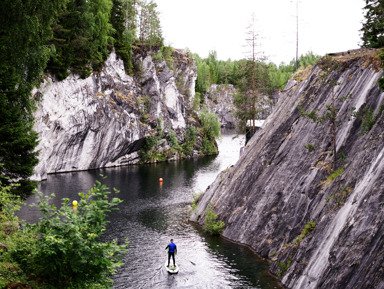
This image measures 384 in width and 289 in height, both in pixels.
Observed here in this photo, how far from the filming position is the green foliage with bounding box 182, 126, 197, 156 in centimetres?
8000

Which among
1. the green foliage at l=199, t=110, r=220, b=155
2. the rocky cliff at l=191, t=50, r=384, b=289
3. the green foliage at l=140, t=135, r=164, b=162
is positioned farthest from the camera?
the green foliage at l=199, t=110, r=220, b=155

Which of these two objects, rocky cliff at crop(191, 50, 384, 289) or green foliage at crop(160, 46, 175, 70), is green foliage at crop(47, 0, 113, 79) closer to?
green foliage at crop(160, 46, 175, 70)

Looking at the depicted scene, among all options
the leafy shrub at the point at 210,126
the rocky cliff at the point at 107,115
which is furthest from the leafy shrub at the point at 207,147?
the rocky cliff at the point at 107,115

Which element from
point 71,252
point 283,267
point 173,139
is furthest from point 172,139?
point 71,252

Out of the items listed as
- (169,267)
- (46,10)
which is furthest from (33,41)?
(169,267)

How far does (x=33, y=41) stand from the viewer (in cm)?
2198

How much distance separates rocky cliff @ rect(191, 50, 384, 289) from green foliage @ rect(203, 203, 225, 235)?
53 centimetres

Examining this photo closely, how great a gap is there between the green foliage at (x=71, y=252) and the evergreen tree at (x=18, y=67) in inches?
429

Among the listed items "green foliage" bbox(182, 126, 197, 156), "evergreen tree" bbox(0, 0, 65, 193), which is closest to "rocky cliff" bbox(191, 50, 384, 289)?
"evergreen tree" bbox(0, 0, 65, 193)

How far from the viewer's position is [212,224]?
1112 inches

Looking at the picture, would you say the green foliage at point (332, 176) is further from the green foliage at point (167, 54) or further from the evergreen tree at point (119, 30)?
the green foliage at point (167, 54)

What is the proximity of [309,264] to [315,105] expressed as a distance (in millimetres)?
13337

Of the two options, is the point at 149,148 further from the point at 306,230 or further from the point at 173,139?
the point at 306,230

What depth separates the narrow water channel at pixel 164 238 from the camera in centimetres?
2036
